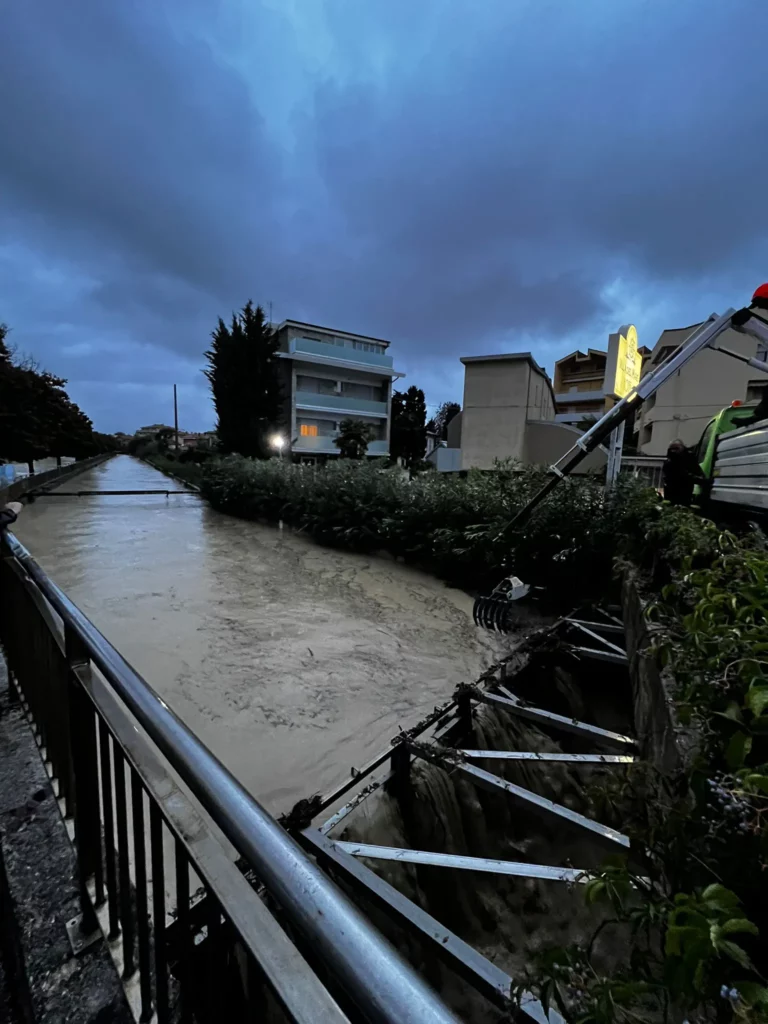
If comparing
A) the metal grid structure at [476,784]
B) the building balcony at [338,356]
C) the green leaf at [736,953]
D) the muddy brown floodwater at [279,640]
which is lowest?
the muddy brown floodwater at [279,640]

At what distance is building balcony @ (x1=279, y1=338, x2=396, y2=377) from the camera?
98.4 feet

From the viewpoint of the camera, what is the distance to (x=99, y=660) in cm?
113

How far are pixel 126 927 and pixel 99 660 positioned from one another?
723 mm

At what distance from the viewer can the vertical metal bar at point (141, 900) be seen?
42.4 inches

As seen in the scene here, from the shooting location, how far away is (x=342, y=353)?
32062 millimetres

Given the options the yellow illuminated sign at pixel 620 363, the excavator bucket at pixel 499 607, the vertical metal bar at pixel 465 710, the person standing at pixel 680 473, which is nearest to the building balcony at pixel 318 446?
the yellow illuminated sign at pixel 620 363

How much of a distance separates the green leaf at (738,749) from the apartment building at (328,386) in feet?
97.4

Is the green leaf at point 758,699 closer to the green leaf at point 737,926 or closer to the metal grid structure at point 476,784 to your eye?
the green leaf at point 737,926

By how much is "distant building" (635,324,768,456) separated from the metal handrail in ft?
67.6

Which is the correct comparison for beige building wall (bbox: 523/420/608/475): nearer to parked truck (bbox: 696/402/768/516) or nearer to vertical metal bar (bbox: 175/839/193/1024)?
parked truck (bbox: 696/402/768/516)

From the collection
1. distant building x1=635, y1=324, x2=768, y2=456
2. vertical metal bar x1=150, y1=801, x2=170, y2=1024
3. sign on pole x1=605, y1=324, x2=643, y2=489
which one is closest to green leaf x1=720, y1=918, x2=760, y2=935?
vertical metal bar x1=150, y1=801, x2=170, y2=1024

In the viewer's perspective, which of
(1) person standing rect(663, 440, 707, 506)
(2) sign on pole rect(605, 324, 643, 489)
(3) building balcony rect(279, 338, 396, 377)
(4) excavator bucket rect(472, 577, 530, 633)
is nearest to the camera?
(1) person standing rect(663, 440, 707, 506)

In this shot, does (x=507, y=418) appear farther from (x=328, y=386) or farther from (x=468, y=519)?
(x=328, y=386)

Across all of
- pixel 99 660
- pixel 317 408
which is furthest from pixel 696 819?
pixel 317 408
